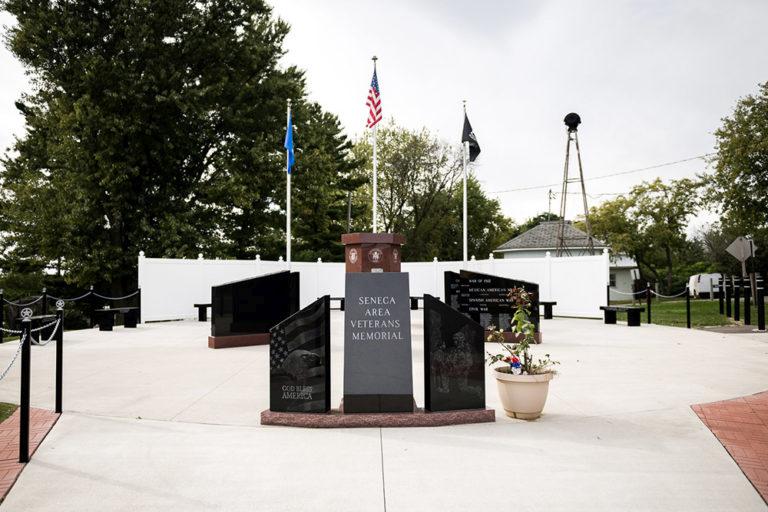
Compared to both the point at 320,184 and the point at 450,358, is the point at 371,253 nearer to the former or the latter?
the point at 450,358

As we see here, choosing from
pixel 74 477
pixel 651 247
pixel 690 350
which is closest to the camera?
pixel 74 477

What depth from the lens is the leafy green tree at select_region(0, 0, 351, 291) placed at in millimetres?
23875

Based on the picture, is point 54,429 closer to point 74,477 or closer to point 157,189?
point 74,477

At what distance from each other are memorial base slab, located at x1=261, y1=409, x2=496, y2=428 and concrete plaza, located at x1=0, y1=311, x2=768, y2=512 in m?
0.13

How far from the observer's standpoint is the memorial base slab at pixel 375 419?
19.2ft

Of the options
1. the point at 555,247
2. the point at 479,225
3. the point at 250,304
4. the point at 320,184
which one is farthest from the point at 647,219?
the point at 250,304

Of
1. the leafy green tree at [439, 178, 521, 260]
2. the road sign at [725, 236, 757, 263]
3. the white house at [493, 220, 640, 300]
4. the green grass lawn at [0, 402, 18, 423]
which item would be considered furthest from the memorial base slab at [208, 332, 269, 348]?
the leafy green tree at [439, 178, 521, 260]

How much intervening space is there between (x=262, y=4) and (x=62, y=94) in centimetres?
1053

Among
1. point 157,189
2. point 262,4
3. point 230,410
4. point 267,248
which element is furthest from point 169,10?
point 230,410

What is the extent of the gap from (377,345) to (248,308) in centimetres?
792

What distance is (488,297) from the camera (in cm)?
1309

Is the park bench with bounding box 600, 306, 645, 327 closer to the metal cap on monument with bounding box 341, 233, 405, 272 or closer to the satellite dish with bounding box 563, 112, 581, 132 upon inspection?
the metal cap on monument with bounding box 341, 233, 405, 272

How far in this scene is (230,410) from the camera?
6.65 meters

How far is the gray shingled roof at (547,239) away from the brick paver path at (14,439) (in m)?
40.5
